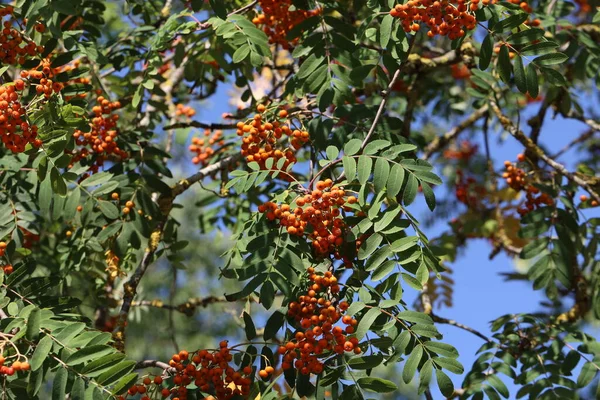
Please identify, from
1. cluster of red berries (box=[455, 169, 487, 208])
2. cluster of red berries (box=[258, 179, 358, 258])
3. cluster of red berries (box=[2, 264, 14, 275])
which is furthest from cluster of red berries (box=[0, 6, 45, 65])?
cluster of red berries (box=[455, 169, 487, 208])

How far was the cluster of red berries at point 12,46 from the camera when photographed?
3.08 m

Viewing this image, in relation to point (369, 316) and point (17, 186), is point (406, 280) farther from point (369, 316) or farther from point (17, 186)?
point (17, 186)

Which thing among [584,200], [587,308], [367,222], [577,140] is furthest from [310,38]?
[577,140]

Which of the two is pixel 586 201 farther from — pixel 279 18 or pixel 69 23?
pixel 69 23

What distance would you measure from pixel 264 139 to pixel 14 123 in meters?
0.87

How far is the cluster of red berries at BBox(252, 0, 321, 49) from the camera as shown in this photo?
352 cm

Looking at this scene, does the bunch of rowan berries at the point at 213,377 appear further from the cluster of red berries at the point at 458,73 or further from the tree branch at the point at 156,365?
the cluster of red berries at the point at 458,73

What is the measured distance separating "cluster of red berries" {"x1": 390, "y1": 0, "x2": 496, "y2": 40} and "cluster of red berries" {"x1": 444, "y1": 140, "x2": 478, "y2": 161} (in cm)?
392

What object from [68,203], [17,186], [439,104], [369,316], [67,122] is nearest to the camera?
[369,316]

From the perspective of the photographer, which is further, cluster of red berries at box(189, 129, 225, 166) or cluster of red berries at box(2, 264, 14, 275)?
cluster of red berries at box(189, 129, 225, 166)

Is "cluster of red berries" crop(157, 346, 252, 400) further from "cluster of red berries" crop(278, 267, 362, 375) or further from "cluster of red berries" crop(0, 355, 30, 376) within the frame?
"cluster of red berries" crop(0, 355, 30, 376)

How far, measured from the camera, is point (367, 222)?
2.66 metres

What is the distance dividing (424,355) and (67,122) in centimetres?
153

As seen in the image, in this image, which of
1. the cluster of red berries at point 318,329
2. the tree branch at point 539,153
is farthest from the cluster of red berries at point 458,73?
the cluster of red berries at point 318,329
